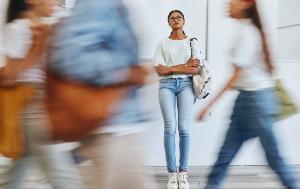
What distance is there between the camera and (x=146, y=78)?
241cm

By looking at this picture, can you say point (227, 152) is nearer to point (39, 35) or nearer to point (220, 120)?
point (39, 35)

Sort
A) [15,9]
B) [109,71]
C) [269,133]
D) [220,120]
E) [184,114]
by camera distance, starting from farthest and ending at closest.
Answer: [220,120]
[184,114]
[269,133]
[15,9]
[109,71]

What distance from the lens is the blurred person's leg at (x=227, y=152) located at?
13.3 ft

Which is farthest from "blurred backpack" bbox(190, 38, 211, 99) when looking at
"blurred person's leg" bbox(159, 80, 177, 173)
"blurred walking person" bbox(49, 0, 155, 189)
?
"blurred walking person" bbox(49, 0, 155, 189)

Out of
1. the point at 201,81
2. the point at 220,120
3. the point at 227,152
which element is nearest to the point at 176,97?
the point at 201,81

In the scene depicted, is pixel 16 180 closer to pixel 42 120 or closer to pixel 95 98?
pixel 42 120

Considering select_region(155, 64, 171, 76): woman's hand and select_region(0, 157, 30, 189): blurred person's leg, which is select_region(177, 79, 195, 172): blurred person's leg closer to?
select_region(155, 64, 171, 76): woman's hand

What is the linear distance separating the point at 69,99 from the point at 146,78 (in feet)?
1.03

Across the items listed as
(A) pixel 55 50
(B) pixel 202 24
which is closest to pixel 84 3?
(A) pixel 55 50

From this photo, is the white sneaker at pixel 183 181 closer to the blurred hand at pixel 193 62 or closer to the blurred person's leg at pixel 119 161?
the blurred hand at pixel 193 62

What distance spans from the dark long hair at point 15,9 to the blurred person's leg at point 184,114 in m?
2.52

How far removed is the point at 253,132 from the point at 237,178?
2.11m

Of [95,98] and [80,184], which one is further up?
[95,98]

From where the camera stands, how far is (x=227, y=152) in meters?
4.06
